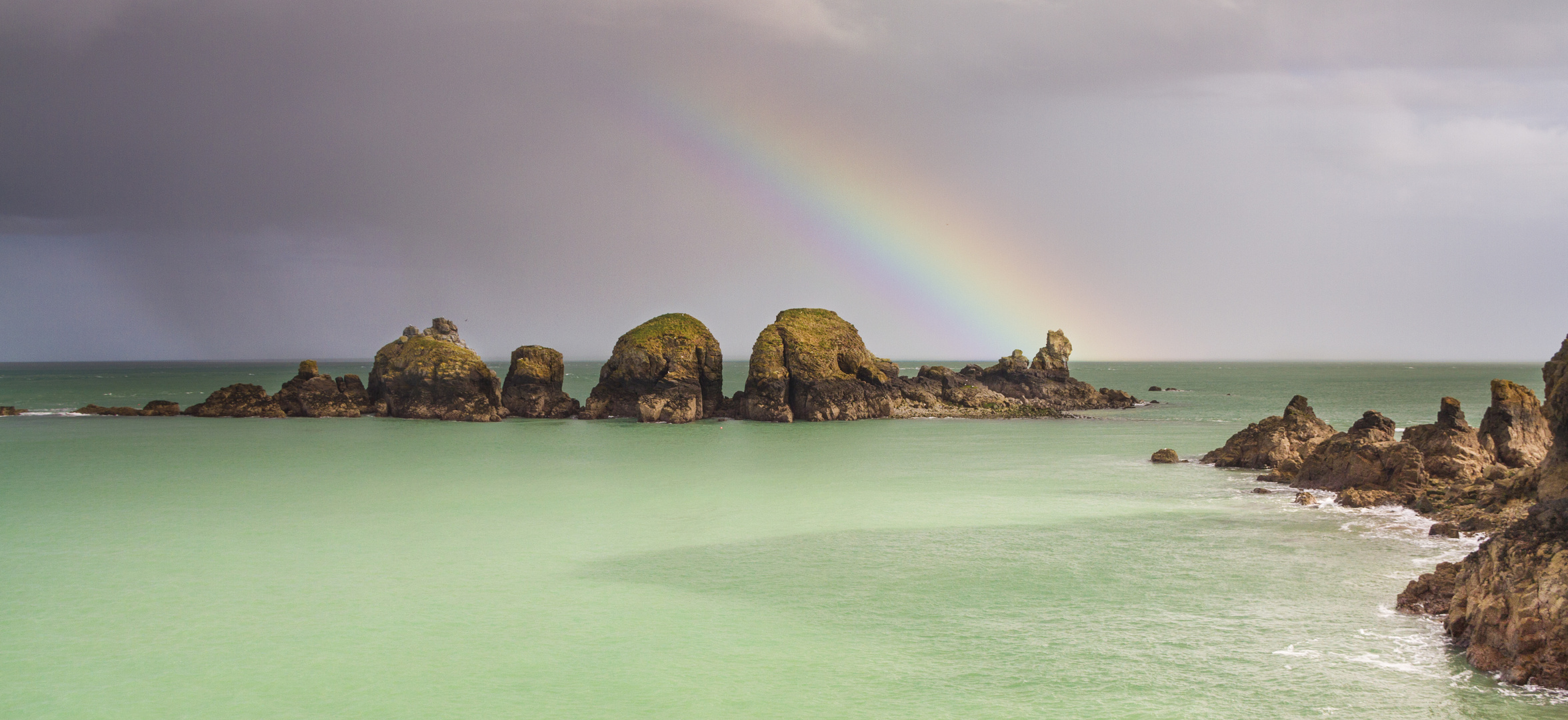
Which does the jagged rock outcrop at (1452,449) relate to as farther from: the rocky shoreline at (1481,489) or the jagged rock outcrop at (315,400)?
the jagged rock outcrop at (315,400)

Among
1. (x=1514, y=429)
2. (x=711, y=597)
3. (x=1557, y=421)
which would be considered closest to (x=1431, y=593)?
(x=1557, y=421)

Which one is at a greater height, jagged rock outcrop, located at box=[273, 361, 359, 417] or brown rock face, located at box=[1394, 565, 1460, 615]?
jagged rock outcrop, located at box=[273, 361, 359, 417]

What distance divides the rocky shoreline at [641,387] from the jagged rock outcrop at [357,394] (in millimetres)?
74

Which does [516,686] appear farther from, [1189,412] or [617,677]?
[1189,412]

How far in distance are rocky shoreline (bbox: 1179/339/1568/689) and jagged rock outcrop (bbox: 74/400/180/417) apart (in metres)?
52.8

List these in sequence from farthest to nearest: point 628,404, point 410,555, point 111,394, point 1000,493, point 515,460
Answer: point 111,394, point 628,404, point 515,460, point 1000,493, point 410,555

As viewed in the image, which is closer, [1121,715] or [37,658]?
[1121,715]

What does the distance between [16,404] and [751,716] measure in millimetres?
77968

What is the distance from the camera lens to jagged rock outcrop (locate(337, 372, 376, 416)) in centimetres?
5406

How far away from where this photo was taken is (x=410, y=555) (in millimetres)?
16219

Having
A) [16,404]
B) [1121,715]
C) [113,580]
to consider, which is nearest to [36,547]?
[113,580]

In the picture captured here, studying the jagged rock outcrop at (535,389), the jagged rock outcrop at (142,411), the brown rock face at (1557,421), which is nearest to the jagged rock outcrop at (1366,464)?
the brown rock face at (1557,421)

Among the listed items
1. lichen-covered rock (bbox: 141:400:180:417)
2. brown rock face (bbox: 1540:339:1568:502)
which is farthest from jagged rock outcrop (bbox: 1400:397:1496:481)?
lichen-covered rock (bbox: 141:400:180:417)

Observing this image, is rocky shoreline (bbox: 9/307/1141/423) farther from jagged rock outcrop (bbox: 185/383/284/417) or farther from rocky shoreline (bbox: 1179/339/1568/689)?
rocky shoreline (bbox: 1179/339/1568/689)
